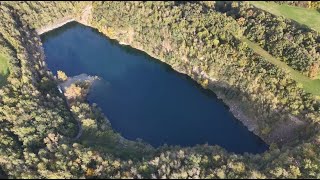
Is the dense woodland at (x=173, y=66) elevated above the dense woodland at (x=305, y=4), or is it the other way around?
the dense woodland at (x=305, y=4)

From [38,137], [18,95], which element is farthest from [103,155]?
[18,95]

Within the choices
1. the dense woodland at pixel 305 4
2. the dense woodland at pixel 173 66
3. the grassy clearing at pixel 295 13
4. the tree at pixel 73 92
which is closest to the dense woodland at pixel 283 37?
the dense woodland at pixel 173 66

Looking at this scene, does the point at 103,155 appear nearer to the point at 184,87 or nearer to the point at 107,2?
the point at 184,87

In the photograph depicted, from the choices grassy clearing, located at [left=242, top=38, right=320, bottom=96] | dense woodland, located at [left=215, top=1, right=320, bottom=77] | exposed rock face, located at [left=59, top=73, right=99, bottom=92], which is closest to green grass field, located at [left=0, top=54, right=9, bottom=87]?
exposed rock face, located at [left=59, top=73, right=99, bottom=92]

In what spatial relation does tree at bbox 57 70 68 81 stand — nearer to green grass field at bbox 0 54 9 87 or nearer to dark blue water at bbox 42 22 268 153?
dark blue water at bbox 42 22 268 153

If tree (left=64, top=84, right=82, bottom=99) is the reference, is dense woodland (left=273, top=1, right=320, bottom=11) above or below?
above

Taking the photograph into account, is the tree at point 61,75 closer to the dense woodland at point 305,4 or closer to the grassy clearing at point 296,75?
the grassy clearing at point 296,75

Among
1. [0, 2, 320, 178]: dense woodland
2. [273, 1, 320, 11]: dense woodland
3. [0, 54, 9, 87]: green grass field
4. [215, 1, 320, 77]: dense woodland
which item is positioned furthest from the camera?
[273, 1, 320, 11]: dense woodland
